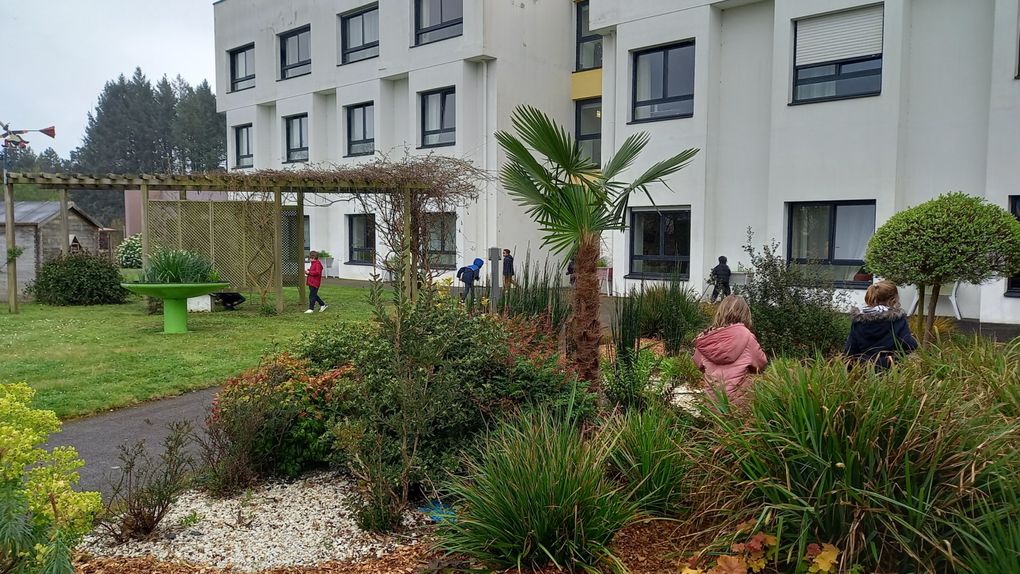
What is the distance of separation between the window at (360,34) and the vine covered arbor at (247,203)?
12.3m

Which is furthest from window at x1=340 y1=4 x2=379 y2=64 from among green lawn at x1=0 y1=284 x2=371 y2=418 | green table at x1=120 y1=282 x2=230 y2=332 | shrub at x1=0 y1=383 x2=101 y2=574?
shrub at x1=0 y1=383 x2=101 y2=574

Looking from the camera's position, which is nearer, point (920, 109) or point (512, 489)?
point (512, 489)

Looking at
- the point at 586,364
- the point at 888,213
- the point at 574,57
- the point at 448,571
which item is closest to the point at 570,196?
the point at 586,364

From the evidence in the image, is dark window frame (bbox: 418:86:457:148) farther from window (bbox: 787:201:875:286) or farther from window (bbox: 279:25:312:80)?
window (bbox: 787:201:875:286)

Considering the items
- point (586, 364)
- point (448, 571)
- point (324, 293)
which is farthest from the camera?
point (324, 293)

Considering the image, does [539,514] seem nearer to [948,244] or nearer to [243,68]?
[948,244]

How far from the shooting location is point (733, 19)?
18031 mm

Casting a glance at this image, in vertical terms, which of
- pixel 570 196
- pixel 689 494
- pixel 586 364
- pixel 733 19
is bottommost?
pixel 689 494

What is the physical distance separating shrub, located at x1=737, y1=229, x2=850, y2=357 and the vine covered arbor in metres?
7.94

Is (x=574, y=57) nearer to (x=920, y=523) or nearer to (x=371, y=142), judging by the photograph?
(x=371, y=142)

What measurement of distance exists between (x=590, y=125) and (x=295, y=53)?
47.1 feet

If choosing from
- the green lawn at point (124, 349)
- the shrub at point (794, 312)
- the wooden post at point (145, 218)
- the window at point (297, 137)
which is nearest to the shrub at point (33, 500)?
the green lawn at point (124, 349)

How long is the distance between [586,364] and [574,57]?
23.2 meters

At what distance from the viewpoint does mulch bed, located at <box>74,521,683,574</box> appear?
3338mm
